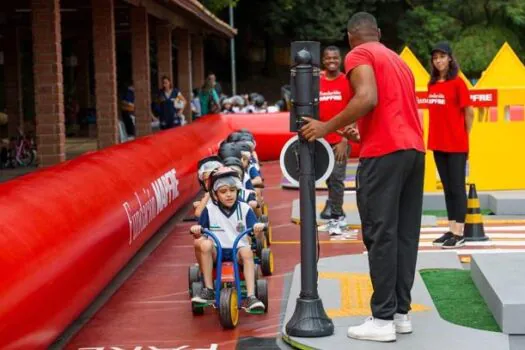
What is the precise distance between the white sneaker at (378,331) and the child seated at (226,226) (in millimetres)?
1251

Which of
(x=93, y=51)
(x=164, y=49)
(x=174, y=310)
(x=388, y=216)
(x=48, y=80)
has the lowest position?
(x=174, y=310)

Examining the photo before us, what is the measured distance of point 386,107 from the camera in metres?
Result: 7.18

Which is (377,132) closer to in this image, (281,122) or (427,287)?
(427,287)

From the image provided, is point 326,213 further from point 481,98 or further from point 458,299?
point 458,299

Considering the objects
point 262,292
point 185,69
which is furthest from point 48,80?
point 185,69

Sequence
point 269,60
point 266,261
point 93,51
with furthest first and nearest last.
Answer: point 269,60 < point 93,51 < point 266,261

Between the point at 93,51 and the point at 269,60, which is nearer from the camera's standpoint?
the point at 93,51

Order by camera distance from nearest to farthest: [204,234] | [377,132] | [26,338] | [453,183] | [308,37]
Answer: [26,338]
[377,132]
[204,234]
[453,183]
[308,37]

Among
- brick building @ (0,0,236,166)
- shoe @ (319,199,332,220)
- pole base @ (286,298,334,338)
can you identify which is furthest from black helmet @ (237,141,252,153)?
pole base @ (286,298,334,338)

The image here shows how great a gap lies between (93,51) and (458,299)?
1254 cm

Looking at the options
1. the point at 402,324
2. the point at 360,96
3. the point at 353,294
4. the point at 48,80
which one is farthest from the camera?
the point at 48,80

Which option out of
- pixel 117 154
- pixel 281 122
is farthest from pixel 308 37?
pixel 117 154

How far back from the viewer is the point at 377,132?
721cm

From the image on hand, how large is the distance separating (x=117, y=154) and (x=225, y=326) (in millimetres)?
4012
